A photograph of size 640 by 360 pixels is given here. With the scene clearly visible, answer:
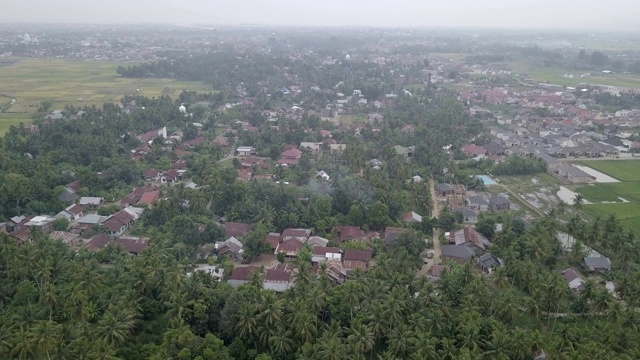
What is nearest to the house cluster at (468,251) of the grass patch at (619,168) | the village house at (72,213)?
the grass patch at (619,168)

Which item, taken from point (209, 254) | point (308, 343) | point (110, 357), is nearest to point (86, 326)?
point (110, 357)

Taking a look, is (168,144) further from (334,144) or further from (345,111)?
(345,111)

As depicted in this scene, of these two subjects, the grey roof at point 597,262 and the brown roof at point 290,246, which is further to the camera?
the brown roof at point 290,246

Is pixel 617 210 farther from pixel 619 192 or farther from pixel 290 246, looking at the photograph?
pixel 290 246

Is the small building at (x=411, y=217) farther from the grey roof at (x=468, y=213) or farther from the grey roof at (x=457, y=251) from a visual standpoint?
the grey roof at (x=457, y=251)

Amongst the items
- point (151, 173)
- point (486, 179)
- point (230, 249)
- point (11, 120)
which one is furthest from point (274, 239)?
point (11, 120)
